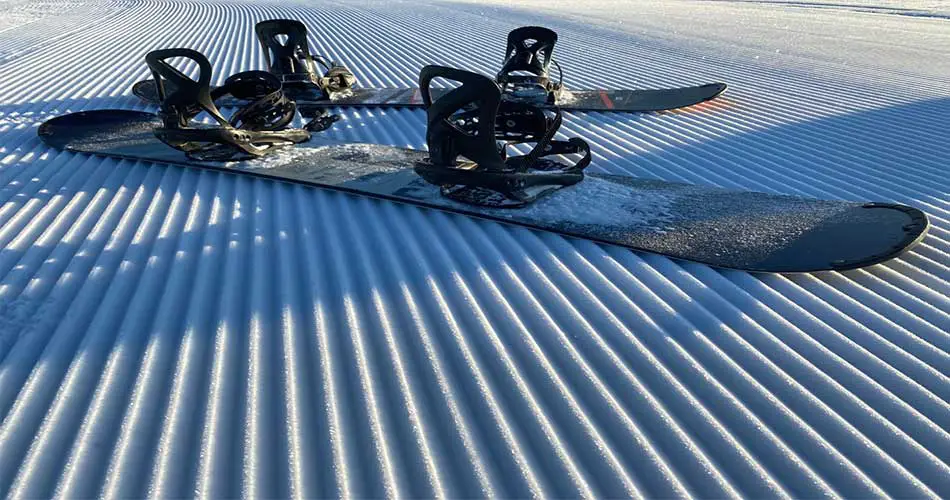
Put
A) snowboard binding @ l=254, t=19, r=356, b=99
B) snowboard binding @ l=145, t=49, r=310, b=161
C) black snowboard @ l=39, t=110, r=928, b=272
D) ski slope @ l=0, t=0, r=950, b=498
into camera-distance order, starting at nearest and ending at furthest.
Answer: ski slope @ l=0, t=0, r=950, b=498 → black snowboard @ l=39, t=110, r=928, b=272 → snowboard binding @ l=145, t=49, r=310, b=161 → snowboard binding @ l=254, t=19, r=356, b=99

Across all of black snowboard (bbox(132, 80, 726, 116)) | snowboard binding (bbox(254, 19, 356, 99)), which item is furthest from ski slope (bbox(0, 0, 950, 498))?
snowboard binding (bbox(254, 19, 356, 99))

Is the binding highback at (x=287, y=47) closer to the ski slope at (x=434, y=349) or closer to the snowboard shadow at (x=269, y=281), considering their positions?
the ski slope at (x=434, y=349)

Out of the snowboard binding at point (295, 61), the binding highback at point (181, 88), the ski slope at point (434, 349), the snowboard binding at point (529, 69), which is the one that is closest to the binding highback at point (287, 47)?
the snowboard binding at point (295, 61)

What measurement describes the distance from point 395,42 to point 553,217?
33.0 feet

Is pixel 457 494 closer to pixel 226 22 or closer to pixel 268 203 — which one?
pixel 268 203

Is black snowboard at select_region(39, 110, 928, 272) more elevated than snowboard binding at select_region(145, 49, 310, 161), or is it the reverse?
snowboard binding at select_region(145, 49, 310, 161)

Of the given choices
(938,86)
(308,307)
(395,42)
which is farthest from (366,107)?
(938,86)

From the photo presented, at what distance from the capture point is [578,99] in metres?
8.55

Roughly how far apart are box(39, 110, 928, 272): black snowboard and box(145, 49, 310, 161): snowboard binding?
16 cm

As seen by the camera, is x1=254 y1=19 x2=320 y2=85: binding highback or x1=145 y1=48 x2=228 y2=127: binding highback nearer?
x1=145 y1=48 x2=228 y2=127: binding highback

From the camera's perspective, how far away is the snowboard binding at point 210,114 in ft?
18.4

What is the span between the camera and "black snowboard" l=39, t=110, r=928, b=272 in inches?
161

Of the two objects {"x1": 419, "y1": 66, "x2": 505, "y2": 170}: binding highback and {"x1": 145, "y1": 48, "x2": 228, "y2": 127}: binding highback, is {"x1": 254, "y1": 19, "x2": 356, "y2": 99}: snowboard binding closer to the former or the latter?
{"x1": 145, "y1": 48, "x2": 228, "y2": 127}: binding highback

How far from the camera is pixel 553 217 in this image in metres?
4.60
